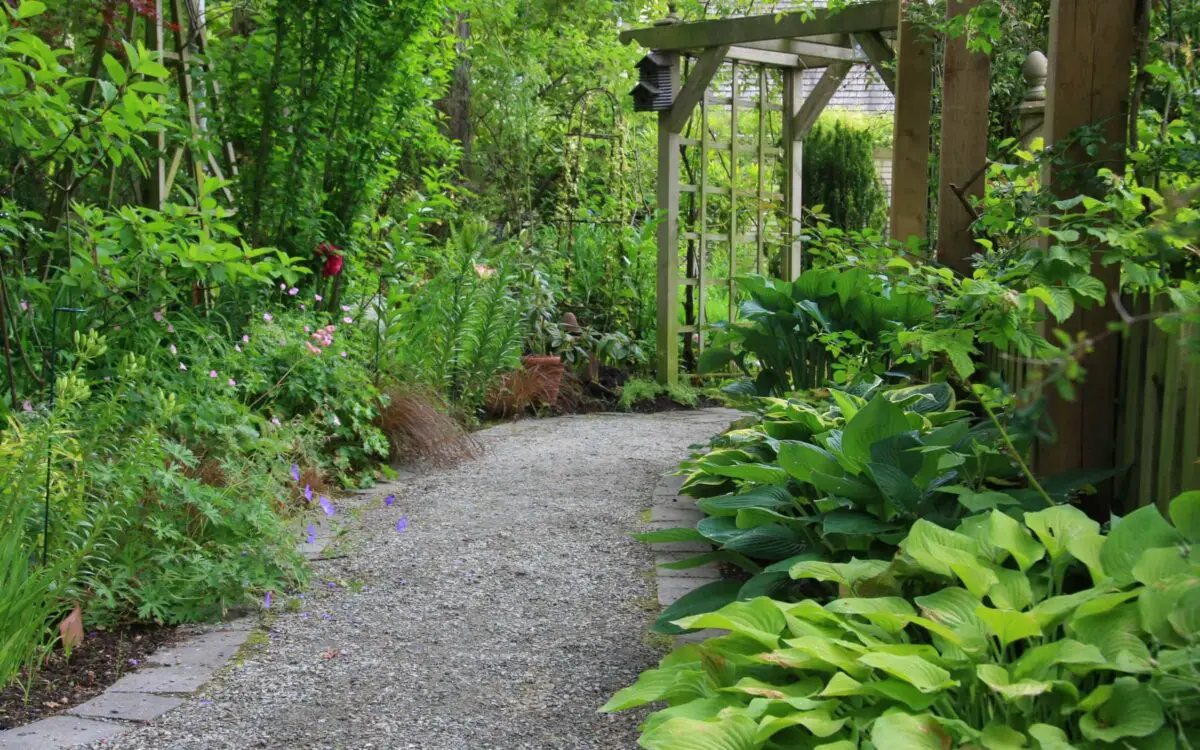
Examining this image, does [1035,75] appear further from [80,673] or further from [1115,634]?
[80,673]

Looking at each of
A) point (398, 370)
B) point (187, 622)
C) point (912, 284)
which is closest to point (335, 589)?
point (187, 622)

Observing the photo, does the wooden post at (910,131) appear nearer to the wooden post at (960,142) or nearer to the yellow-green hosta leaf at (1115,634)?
the wooden post at (960,142)

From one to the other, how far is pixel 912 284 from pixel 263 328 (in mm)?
2436

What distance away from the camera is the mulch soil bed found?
2.20 metres

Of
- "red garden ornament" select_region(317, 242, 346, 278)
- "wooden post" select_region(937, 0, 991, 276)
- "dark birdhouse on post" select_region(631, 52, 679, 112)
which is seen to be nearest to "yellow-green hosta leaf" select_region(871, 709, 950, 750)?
"wooden post" select_region(937, 0, 991, 276)

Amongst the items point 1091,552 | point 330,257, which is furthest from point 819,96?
point 1091,552

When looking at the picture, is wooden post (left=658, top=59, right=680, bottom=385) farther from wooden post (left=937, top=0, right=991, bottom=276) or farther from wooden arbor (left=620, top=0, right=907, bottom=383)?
wooden post (left=937, top=0, right=991, bottom=276)

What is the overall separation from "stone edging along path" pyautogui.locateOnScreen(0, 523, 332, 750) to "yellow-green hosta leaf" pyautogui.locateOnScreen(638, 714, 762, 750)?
121 cm

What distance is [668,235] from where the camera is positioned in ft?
23.3

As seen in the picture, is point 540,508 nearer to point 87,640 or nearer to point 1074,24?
point 87,640

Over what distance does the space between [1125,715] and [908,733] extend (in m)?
0.30

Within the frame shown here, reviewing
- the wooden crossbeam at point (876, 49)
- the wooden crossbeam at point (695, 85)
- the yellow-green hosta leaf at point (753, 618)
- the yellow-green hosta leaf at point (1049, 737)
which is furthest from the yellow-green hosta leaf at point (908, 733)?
the wooden crossbeam at point (695, 85)

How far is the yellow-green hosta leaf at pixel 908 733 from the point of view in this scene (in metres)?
1.41

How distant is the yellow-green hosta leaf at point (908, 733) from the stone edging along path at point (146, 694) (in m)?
1.53
